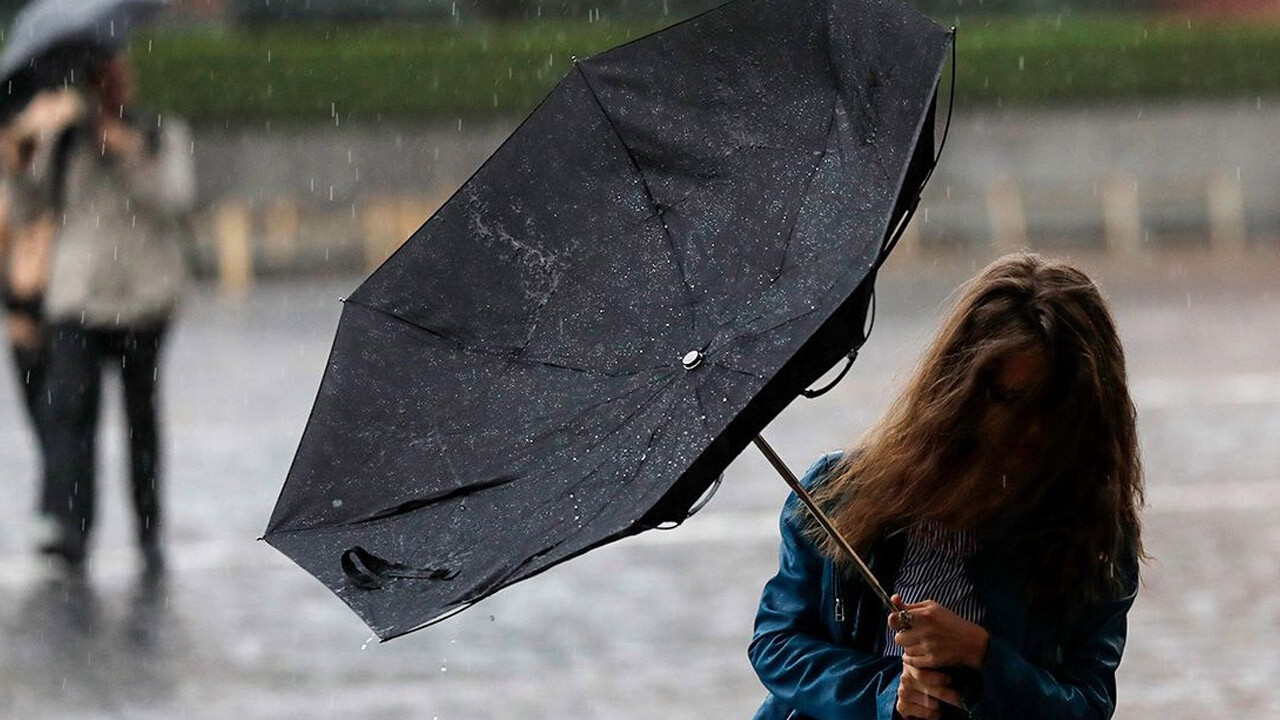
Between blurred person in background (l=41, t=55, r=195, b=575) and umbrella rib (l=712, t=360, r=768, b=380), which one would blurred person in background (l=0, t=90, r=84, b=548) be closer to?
blurred person in background (l=41, t=55, r=195, b=575)

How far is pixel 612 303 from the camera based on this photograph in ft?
9.93

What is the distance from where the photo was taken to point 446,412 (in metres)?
3.08

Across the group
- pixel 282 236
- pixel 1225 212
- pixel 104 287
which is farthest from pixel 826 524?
pixel 1225 212

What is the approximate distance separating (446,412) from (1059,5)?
85.5ft

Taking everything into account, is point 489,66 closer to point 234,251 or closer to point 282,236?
point 282,236

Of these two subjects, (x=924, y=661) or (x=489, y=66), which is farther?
Result: (x=489, y=66)

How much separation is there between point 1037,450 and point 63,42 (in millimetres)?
6693

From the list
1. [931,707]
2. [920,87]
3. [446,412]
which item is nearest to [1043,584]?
[931,707]

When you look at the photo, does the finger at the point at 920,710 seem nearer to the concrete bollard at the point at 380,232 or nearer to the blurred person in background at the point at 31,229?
the blurred person in background at the point at 31,229

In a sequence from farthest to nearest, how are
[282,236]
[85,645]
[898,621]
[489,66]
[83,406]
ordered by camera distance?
[489,66]
[282,236]
[83,406]
[85,645]
[898,621]

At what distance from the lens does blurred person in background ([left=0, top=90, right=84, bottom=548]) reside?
8.79m

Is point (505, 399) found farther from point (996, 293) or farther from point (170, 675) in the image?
point (170, 675)

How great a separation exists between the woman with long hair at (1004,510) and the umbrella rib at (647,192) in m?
0.33

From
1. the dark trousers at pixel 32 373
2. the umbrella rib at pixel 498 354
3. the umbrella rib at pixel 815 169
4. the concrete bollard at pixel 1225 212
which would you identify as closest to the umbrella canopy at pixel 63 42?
the dark trousers at pixel 32 373
